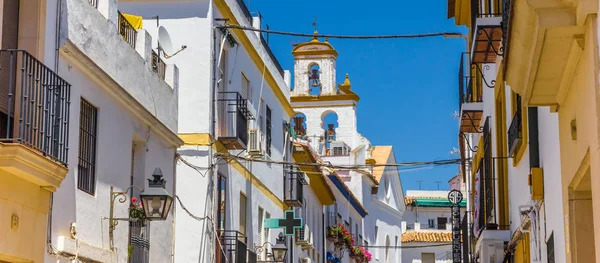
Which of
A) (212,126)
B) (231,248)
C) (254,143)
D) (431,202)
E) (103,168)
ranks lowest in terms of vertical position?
(231,248)

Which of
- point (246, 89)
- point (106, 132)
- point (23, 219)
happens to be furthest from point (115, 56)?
point (246, 89)

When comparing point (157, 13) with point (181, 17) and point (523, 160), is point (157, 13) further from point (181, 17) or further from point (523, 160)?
point (523, 160)

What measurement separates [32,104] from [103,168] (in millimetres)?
3448

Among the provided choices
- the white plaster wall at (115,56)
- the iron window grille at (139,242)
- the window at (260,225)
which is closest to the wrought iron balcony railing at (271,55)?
the window at (260,225)

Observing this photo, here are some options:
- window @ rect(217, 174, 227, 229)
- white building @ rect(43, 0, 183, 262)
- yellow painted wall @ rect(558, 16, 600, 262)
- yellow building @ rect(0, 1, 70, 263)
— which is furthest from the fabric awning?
yellow painted wall @ rect(558, 16, 600, 262)

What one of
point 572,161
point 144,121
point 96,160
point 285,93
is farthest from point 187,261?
point 572,161

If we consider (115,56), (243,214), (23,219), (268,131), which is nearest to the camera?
(23,219)

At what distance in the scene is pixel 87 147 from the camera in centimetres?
1338

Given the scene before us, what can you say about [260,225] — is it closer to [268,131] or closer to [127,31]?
[268,131]

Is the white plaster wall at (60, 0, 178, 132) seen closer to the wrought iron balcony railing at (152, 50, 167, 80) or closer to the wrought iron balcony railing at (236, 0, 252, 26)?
the wrought iron balcony railing at (152, 50, 167, 80)

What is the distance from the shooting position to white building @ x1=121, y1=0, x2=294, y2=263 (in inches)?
770

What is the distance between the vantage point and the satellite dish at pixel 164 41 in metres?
19.1

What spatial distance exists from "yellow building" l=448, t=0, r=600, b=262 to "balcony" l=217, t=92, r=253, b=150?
36.2ft

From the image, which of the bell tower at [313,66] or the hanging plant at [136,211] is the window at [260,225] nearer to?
the hanging plant at [136,211]
